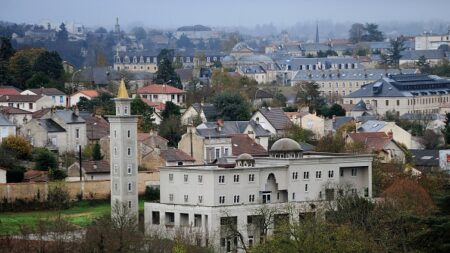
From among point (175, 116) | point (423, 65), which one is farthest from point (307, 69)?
point (175, 116)

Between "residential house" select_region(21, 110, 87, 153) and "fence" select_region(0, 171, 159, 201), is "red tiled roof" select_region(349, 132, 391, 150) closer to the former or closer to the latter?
"residential house" select_region(21, 110, 87, 153)

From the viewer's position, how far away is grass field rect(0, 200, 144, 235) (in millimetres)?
46812

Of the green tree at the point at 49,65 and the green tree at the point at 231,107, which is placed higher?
the green tree at the point at 49,65

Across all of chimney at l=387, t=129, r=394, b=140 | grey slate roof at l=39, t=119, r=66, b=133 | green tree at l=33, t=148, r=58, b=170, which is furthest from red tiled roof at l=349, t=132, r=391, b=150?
green tree at l=33, t=148, r=58, b=170

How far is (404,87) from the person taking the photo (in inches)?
3433

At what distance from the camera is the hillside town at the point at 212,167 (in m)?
42.2

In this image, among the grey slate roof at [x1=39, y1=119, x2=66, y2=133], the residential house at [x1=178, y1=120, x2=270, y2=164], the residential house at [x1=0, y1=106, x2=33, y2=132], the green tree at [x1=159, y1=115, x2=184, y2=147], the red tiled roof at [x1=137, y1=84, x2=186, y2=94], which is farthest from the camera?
the red tiled roof at [x1=137, y1=84, x2=186, y2=94]

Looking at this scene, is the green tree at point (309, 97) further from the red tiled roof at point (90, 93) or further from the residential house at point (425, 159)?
the residential house at point (425, 159)

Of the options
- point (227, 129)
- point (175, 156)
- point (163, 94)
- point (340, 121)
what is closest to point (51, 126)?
point (227, 129)

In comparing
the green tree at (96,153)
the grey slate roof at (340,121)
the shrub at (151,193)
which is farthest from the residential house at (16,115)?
the grey slate roof at (340,121)

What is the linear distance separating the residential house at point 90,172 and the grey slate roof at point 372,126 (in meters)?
16.2

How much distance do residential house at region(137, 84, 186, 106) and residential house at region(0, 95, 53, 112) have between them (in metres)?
10.1

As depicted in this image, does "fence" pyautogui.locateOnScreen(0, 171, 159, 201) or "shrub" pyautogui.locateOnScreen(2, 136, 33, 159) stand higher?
"shrub" pyautogui.locateOnScreen(2, 136, 33, 159)

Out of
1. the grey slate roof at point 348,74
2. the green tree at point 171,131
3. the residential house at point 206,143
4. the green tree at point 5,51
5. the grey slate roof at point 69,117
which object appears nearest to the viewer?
the residential house at point 206,143
